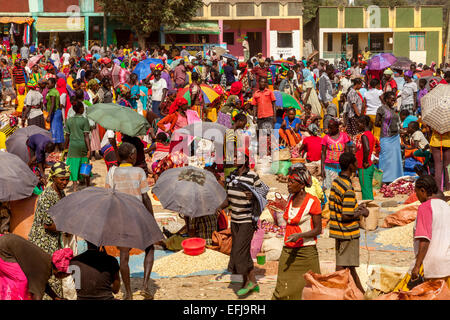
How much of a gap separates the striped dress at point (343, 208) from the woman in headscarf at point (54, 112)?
8.25 m

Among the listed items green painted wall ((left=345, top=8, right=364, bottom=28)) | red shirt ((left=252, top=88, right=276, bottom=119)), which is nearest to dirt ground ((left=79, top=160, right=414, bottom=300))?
red shirt ((left=252, top=88, right=276, bottom=119))

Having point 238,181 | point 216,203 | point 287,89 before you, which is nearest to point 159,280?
point 216,203

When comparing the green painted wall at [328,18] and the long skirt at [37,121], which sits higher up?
the green painted wall at [328,18]

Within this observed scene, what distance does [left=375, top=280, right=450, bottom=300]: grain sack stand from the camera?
197 inches

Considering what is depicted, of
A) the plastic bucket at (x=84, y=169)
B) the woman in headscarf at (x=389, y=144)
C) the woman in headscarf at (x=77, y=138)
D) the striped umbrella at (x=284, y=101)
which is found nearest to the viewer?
the woman in headscarf at (x=77, y=138)

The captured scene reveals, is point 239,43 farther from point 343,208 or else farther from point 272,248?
point 343,208

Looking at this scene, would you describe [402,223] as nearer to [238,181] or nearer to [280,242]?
[280,242]

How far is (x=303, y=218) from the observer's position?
596cm

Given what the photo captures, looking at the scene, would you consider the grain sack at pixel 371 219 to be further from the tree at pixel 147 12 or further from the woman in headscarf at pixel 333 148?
the tree at pixel 147 12

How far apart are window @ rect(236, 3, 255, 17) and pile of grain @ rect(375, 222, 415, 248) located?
122 ft

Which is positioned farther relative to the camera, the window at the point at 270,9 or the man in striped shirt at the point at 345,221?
the window at the point at 270,9

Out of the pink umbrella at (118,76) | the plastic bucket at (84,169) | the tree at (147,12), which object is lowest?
the plastic bucket at (84,169)

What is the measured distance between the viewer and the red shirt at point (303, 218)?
19.5 feet

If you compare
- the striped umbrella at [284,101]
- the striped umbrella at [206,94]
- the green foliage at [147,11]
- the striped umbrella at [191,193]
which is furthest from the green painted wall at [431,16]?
the striped umbrella at [191,193]
